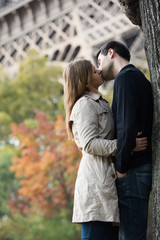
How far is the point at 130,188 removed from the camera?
8.54 ft

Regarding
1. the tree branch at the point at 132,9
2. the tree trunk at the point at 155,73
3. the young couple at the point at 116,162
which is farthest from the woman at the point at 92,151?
the tree branch at the point at 132,9

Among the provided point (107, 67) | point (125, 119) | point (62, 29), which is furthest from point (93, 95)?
point (62, 29)

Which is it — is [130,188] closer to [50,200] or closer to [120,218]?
[120,218]

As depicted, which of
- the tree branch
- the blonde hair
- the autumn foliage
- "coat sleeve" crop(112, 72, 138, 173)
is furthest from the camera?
the autumn foliage

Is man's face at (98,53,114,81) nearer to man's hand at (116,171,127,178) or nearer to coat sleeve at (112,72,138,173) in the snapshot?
coat sleeve at (112,72,138,173)

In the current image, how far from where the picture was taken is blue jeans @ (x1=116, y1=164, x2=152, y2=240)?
2578mm

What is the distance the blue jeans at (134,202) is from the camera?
8.46ft

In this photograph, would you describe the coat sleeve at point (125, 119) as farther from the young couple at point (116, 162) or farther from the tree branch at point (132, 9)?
the tree branch at point (132, 9)

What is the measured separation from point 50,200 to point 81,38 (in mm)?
8577

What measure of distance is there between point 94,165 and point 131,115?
42cm

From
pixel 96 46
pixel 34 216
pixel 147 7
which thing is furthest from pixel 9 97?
pixel 147 7

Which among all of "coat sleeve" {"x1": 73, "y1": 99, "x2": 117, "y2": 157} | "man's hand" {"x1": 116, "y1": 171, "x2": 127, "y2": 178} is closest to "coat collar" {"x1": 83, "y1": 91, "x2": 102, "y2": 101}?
"coat sleeve" {"x1": 73, "y1": 99, "x2": 117, "y2": 157}

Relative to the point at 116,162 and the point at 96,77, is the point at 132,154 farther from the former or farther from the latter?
the point at 96,77

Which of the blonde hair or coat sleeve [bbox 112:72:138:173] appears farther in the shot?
the blonde hair
